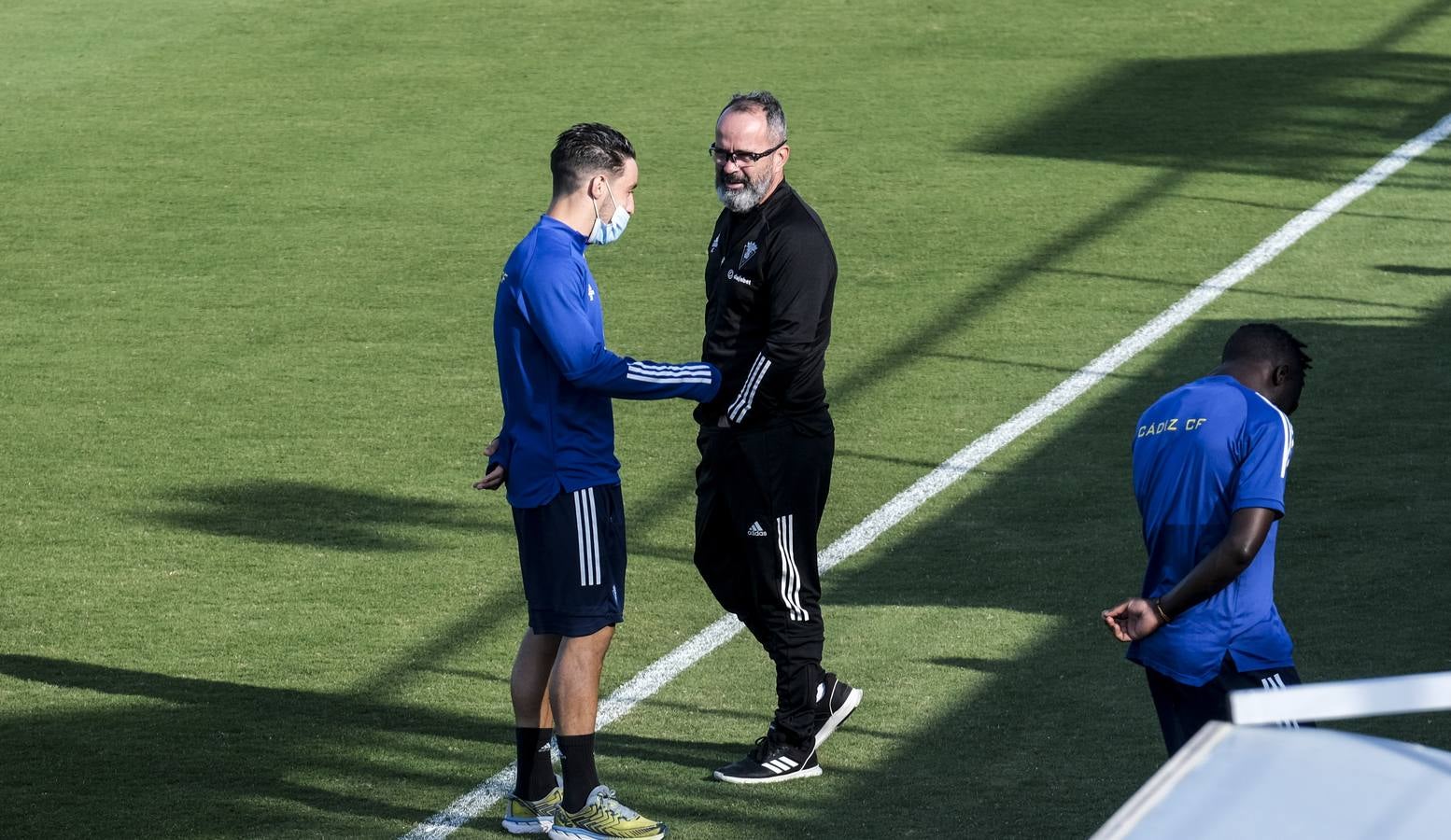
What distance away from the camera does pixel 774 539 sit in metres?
5.98

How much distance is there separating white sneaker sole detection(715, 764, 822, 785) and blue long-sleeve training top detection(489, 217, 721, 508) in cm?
110

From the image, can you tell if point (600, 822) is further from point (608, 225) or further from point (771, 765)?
point (608, 225)

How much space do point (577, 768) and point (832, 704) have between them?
3.56 feet

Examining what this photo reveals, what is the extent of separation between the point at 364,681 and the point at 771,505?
1.91 m

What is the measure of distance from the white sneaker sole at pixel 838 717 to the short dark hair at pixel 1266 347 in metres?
2.00


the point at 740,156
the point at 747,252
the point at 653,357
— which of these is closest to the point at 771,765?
the point at 747,252

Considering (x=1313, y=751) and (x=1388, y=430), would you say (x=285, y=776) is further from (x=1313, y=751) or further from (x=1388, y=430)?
(x=1388, y=430)

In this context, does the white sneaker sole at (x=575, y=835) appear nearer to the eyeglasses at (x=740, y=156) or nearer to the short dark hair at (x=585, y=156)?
the short dark hair at (x=585, y=156)

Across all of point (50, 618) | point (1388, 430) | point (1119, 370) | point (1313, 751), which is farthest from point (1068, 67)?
point (1313, 751)

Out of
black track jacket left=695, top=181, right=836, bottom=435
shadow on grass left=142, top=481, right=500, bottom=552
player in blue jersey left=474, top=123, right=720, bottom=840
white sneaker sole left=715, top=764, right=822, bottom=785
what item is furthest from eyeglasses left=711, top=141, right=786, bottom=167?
shadow on grass left=142, top=481, right=500, bottom=552

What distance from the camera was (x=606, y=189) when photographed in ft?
18.1

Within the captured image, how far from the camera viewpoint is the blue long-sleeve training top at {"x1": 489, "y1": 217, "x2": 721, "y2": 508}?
5.35 meters

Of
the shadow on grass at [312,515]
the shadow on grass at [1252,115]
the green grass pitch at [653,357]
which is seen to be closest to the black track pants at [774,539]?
the green grass pitch at [653,357]

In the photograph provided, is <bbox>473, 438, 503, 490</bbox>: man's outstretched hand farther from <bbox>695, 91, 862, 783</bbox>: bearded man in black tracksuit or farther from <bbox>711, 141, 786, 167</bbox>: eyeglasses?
<bbox>711, 141, 786, 167</bbox>: eyeglasses
